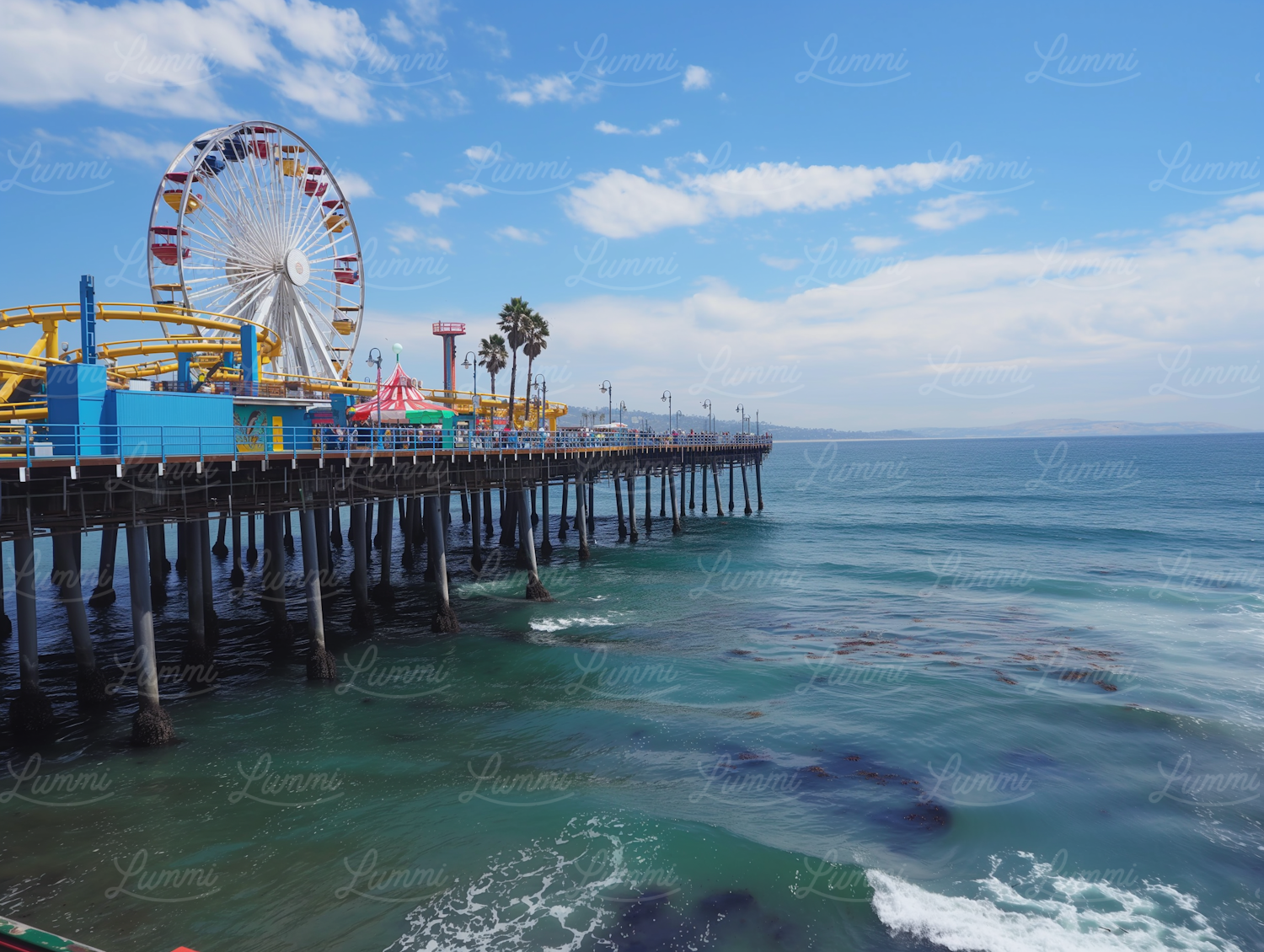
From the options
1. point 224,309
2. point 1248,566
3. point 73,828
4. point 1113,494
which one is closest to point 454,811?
point 73,828

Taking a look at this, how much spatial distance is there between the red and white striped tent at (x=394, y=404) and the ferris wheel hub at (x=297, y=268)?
17.4 meters

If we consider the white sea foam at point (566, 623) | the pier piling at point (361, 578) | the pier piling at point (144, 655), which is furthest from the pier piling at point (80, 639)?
the white sea foam at point (566, 623)

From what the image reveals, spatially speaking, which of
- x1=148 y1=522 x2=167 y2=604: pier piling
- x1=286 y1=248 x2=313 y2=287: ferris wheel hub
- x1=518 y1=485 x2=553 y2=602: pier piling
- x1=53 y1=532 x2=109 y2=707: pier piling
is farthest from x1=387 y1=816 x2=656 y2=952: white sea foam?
x1=286 y1=248 x2=313 y2=287: ferris wheel hub

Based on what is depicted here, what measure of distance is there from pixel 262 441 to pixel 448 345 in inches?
1626

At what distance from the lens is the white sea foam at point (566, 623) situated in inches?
1099

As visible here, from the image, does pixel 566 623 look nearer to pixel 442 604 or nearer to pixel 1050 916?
pixel 442 604

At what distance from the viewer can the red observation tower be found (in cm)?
5938

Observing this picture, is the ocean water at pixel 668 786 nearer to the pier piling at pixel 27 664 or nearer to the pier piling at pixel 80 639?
the pier piling at pixel 27 664

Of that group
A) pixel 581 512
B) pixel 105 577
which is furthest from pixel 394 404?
pixel 105 577

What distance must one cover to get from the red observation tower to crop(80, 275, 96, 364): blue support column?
36.4 meters

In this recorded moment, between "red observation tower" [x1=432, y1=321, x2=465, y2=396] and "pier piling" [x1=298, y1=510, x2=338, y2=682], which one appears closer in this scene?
"pier piling" [x1=298, y1=510, x2=338, y2=682]

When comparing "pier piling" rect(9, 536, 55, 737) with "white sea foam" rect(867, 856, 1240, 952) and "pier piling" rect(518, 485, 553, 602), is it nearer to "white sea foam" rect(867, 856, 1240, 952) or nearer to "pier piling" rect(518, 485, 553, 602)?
"pier piling" rect(518, 485, 553, 602)

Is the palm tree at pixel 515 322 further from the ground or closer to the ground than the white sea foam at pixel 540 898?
further from the ground

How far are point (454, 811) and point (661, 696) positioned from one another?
799 cm
